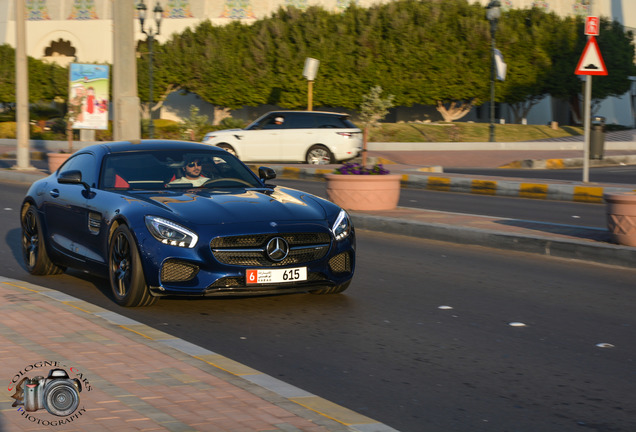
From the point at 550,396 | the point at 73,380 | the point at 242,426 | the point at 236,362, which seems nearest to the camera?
the point at 242,426

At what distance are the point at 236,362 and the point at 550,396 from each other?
1844 mm

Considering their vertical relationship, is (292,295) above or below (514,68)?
below

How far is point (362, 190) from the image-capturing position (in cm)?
1418

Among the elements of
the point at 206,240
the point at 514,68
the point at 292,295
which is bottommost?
the point at 292,295

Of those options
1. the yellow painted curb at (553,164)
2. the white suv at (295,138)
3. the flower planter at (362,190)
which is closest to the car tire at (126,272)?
the flower planter at (362,190)

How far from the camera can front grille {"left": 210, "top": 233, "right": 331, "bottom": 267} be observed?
23.6 ft

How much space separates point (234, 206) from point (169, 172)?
1149 mm

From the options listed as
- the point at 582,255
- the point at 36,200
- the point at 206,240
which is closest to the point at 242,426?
→ the point at 206,240

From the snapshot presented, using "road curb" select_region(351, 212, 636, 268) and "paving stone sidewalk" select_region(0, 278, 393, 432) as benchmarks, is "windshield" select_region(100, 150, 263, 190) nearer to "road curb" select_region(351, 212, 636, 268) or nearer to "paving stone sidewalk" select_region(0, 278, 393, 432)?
"paving stone sidewalk" select_region(0, 278, 393, 432)

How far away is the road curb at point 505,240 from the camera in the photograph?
33.3 ft

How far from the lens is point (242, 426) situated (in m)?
4.32

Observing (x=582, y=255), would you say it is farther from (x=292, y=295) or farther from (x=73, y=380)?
(x=73, y=380)

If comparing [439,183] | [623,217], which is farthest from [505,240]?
[439,183]

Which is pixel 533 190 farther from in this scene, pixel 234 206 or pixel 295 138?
pixel 234 206
